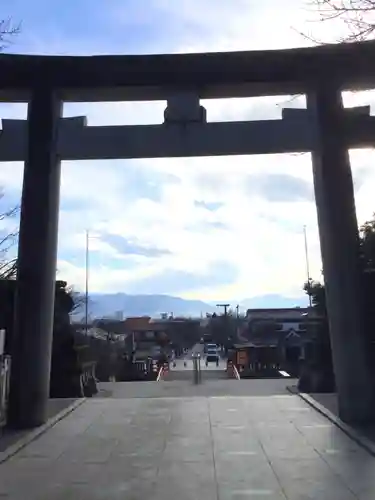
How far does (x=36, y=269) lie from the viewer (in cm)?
1204

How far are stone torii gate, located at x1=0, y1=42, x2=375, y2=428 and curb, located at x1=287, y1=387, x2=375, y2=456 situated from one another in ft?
1.12

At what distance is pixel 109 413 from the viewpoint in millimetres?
13922

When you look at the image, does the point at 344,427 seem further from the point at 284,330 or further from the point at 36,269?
the point at 284,330

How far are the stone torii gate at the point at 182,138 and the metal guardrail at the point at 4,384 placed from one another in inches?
4.6

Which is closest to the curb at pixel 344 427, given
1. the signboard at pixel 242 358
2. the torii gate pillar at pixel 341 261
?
the torii gate pillar at pixel 341 261

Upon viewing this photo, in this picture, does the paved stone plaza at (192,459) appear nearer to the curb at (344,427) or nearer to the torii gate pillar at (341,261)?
the curb at (344,427)

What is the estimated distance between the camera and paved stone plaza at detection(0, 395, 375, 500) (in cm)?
740

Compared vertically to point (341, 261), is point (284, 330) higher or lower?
higher

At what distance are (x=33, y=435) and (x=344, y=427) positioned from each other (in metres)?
5.03

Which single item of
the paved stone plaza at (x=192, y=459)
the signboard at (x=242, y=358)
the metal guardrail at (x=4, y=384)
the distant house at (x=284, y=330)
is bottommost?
the paved stone plaza at (x=192, y=459)

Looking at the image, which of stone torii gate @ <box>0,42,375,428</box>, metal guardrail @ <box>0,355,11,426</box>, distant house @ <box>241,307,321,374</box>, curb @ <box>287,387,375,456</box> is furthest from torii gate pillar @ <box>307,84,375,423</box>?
distant house @ <box>241,307,321,374</box>

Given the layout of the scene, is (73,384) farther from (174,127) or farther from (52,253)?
(174,127)

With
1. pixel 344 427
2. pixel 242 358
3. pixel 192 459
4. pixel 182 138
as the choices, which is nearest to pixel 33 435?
pixel 192 459

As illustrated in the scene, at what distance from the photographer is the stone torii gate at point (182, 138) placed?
11969 millimetres
